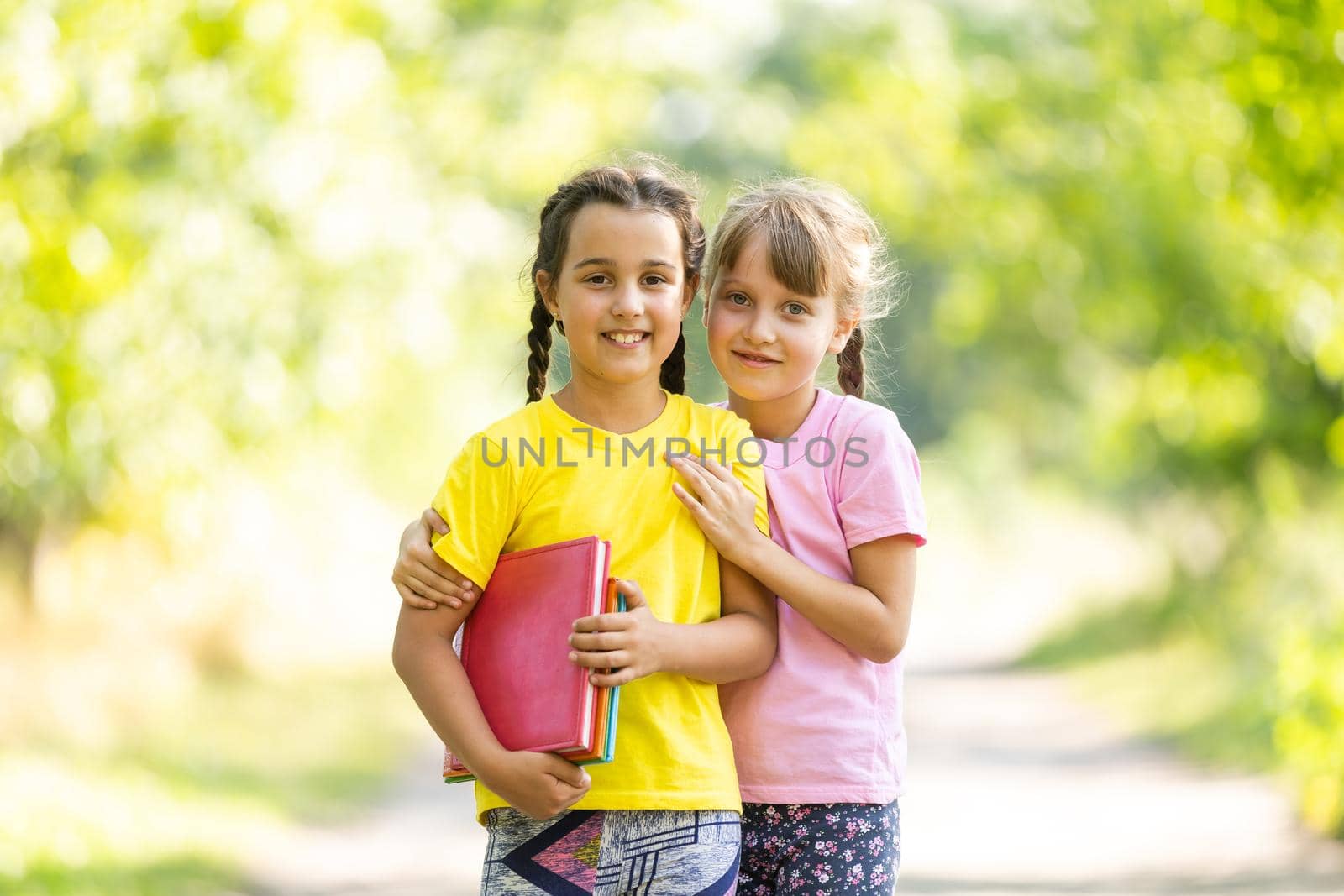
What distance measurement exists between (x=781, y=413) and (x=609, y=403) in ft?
1.25

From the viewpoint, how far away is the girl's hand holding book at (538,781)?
2.35 meters

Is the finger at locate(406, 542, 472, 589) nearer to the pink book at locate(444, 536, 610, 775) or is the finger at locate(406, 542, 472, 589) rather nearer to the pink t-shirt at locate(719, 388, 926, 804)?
the pink book at locate(444, 536, 610, 775)

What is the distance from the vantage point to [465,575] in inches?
97.3

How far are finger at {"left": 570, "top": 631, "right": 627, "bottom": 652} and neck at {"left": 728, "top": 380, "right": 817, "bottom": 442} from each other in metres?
0.63

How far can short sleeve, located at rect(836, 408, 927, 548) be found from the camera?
8.73 feet

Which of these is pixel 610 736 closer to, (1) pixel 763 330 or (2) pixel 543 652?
(2) pixel 543 652

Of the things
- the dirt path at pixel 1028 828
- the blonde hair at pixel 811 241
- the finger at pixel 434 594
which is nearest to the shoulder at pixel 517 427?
the finger at pixel 434 594

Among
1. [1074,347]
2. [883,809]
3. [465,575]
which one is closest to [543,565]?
[465,575]

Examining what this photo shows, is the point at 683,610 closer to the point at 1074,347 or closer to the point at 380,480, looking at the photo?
the point at 1074,347

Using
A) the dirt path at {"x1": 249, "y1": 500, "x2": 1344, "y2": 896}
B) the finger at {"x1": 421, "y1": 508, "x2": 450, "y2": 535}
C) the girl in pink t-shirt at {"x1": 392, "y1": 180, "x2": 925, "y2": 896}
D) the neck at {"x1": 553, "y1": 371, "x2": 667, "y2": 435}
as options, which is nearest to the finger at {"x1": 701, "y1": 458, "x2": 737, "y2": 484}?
the girl in pink t-shirt at {"x1": 392, "y1": 180, "x2": 925, "y2": 896}

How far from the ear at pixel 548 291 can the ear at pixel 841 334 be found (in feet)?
1.70

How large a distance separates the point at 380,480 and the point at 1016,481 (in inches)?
410

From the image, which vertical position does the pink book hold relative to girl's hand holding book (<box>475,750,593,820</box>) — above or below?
above

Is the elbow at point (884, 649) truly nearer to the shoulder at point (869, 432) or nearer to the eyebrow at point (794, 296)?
the shoulder at point (869, 432)
